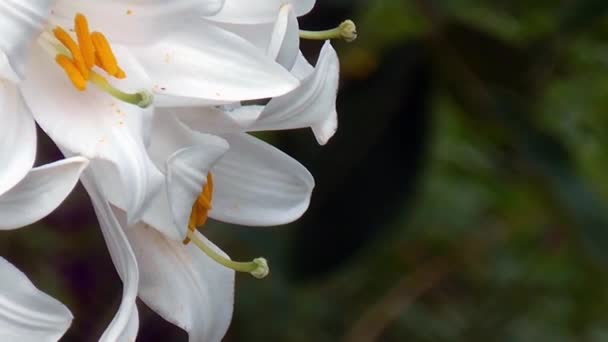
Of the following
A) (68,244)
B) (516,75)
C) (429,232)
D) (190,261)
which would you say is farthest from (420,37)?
(190,261)

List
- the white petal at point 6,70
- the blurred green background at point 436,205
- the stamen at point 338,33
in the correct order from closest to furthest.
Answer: the white petal at point 6,70, the stamen at point 338,33, the blurred green background at point 436,205

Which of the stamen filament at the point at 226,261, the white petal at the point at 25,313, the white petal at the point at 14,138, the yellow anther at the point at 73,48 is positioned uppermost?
the yellow anther at the point at 73,48

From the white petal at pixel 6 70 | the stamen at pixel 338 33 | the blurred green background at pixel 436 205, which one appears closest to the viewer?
the white petal at pixel 6 70

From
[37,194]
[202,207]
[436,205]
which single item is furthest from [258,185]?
[436,205]

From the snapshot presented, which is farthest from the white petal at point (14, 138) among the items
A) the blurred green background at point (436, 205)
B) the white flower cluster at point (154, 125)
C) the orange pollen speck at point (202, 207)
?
the blurred green background at point (436, 205)

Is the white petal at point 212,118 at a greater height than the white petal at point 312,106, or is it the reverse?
the white petal at point 312,106

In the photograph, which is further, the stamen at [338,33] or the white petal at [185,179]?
the stamen at [338,33]

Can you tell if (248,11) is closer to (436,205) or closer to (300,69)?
(300,69)

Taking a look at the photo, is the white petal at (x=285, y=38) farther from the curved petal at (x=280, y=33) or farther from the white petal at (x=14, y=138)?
the white petal at (x=14, y=138)
